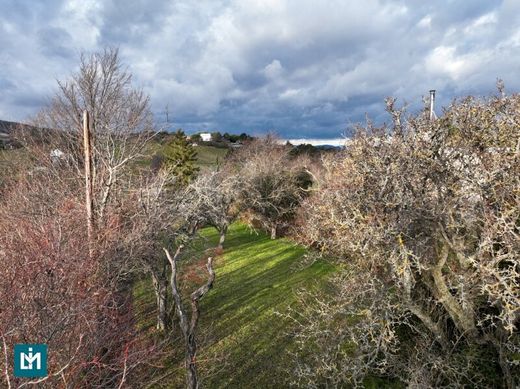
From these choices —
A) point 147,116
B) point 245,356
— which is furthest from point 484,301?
point 147,116

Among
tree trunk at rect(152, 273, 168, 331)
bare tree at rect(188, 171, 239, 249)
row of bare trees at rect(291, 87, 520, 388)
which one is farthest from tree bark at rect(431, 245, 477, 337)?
bare tree at rect(188, 171, 239, 249)

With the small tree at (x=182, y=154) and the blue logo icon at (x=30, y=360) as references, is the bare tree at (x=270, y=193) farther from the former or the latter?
the blue logo icon at (x=30, y=360)

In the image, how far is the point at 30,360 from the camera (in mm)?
7172

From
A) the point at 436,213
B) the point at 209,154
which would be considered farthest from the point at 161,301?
the point at 209,154

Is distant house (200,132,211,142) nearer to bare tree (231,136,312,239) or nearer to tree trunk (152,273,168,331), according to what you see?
bare tree (231,136,312,239)

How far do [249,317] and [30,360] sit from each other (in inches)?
514

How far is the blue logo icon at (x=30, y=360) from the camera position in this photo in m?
7.06

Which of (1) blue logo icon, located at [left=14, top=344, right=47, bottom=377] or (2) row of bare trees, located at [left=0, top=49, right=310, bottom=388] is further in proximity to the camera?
(2) row of bare trees, located at [left=0, top=49, right=310, bottom=388]

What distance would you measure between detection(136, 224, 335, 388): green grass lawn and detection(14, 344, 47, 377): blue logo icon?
165 inches

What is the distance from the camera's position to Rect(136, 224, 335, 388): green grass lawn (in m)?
14.1

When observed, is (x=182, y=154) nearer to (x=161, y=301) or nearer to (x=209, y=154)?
(x=209, y=154)

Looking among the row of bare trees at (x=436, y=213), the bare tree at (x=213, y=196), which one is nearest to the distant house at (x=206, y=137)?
the bare tree at (x=213, y=196)

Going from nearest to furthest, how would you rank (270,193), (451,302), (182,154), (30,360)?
(30,360)
(451,302)
(270,193)
(182,154)

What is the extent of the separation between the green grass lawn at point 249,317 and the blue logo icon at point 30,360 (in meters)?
4.18
